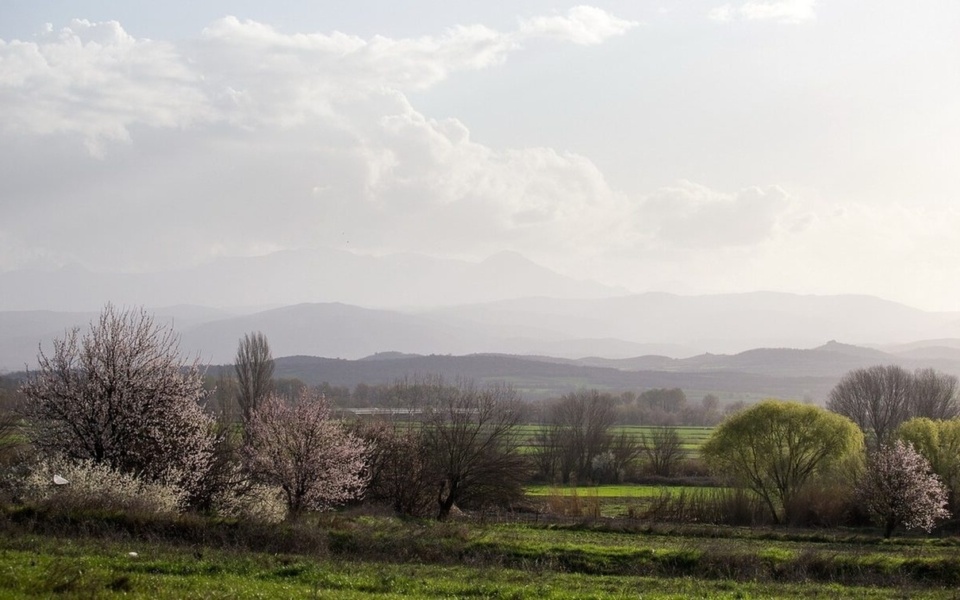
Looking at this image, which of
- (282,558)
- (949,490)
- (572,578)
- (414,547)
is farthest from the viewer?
(949,490)

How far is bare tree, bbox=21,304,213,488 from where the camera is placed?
34.7 metres

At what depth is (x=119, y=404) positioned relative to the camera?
3534 cm

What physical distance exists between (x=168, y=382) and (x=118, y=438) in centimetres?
328

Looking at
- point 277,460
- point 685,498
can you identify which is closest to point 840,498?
point 685,498

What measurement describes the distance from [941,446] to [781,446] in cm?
1217

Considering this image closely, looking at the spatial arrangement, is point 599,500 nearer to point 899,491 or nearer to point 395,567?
point 899,491

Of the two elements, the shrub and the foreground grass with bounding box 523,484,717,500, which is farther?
the foreground grass with bounding box 523,484,717,500

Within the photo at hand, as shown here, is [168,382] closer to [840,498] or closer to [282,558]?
[282,558]

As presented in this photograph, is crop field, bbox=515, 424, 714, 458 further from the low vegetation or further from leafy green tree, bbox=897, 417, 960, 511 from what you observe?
leafy green tree, bbox=897, 417, 960, 511

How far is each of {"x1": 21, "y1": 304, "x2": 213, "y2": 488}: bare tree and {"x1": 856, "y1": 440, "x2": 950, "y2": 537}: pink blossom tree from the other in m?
43.2

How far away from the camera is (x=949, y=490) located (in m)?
59.6

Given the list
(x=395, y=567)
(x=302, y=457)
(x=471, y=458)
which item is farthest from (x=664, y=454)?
(x=395, y=567)

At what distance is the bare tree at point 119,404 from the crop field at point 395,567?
8.60 m

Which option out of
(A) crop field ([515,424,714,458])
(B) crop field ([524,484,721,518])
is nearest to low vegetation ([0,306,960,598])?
(B) crop field ([524,484,721,518])
